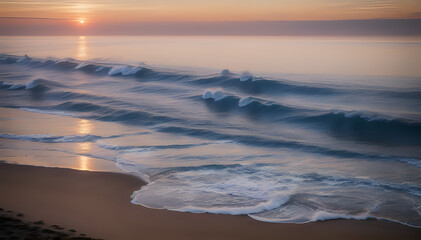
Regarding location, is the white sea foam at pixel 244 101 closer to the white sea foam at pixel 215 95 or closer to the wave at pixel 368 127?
the white sea foam at pixel 215 95

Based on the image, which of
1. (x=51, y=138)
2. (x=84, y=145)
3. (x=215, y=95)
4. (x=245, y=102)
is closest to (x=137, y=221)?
(x=84, y=145)

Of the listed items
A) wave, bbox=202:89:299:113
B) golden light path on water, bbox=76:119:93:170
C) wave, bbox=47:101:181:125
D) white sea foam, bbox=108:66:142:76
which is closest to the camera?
golden light path on water, bbox=76:119:93:170

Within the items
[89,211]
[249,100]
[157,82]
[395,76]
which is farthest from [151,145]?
[395,76]

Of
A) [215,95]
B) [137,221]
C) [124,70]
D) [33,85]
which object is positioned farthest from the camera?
[124,70]

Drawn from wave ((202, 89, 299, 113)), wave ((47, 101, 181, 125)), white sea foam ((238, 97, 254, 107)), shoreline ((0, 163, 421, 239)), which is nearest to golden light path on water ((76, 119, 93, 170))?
wave ((47, 101, 181, 125))

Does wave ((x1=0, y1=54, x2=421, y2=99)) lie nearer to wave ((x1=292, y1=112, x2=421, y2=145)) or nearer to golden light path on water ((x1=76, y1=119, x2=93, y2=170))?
wave ((x1=292, y1=112, x2=421, y2=145))

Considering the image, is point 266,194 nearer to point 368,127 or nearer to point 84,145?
point 84,145

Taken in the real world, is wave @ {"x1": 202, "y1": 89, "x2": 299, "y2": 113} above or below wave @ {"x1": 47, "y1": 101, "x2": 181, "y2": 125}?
above

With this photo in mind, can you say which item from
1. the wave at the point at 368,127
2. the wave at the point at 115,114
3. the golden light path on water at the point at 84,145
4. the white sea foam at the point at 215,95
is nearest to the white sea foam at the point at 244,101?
the white sea foam at the point at 215,95
